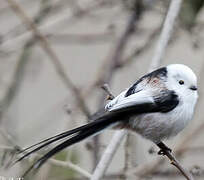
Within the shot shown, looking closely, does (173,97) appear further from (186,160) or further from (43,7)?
(186,160)

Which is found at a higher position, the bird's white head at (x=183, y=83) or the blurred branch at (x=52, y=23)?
the blurred branch at (x=52, y=23)

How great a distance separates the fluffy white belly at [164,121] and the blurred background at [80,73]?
0.13 meters

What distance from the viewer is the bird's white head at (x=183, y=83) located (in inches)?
74.4

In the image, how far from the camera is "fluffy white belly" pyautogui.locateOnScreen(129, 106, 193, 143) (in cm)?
188

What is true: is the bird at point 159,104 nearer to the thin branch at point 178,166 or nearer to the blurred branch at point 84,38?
the thin branch at point 178,166

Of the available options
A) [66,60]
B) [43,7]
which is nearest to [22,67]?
[43,7]

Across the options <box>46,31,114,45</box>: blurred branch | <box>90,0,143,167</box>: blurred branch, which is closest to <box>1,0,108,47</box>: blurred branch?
<box>46,31,114,45</box>: blurred branch

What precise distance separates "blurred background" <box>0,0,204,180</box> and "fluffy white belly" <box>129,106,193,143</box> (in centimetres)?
13

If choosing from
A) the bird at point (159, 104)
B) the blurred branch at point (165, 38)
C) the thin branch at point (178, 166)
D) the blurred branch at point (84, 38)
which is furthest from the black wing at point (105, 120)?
the blurred branch at point (84, 38)

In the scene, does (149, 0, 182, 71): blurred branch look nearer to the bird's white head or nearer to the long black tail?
the bird's white head

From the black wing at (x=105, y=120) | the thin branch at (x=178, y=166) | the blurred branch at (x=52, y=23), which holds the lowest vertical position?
the thin branch at (x=178, y=166)

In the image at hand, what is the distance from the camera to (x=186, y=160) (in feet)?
12.4

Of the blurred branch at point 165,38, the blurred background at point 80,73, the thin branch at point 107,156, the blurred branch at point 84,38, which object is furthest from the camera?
the blurred branch at point 84,38

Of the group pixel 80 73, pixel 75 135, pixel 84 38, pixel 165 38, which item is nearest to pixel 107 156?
pixel 75 135
